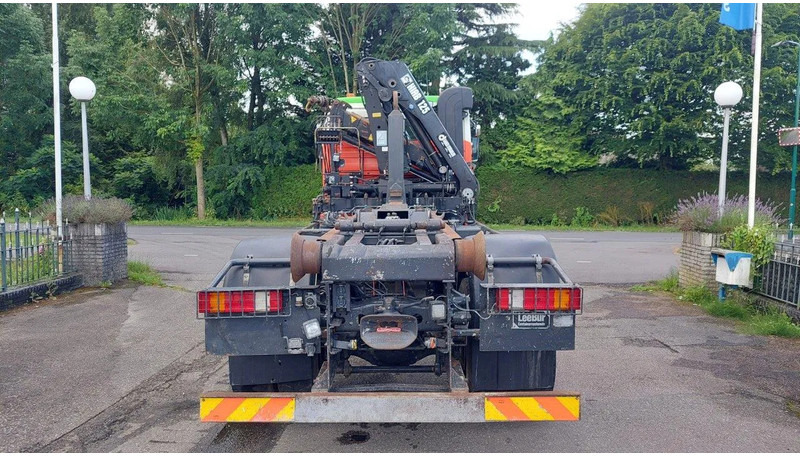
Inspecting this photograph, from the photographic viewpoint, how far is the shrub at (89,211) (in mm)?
10758

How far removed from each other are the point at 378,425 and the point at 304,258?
5.76 ft

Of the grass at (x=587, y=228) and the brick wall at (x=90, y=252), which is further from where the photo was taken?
the grass at (x=587, y=228)

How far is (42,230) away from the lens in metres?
10.1

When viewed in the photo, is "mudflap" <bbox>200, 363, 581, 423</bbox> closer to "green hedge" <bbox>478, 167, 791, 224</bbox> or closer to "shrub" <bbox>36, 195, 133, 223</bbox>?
"shrub" <bbox>36, 195, 133, 223</bbox>

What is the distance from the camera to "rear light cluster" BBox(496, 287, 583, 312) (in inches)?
169

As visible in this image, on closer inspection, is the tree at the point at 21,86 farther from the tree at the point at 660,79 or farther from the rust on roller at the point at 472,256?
the rust on roller at the point at 472,256

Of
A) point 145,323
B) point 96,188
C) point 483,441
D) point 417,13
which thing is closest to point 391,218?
point 483,441

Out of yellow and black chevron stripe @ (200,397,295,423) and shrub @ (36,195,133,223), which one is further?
shrub @ (36,195,133,223)

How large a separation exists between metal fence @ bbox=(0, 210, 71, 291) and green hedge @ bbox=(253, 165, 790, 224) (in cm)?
1618

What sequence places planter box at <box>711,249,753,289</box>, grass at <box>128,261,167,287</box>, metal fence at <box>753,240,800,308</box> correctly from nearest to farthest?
metal fence at <box>753,240,800,308</box> → planter box at <box>711,249,753,289</box> → grass at <box>128,261,167,287</box>

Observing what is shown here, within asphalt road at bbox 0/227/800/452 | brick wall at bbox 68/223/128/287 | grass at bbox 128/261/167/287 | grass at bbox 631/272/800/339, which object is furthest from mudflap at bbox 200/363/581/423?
grass at bbox 128/261/167/287

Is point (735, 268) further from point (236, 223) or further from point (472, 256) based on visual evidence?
point (236, 223)

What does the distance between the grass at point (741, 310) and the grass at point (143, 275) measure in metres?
8.44

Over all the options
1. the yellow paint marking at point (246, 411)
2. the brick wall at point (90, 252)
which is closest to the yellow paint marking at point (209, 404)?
the yellow paint marking at point (246, 411)
